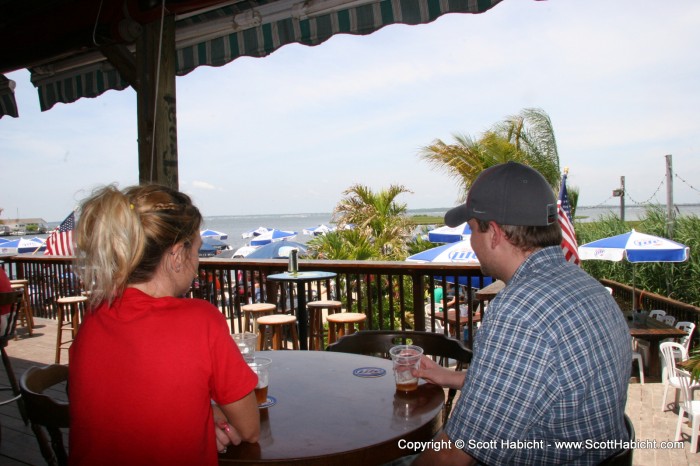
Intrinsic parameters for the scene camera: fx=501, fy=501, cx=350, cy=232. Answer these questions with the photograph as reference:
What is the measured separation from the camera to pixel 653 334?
305 inches

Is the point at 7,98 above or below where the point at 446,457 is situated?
above

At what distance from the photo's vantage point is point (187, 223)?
4.14 ft

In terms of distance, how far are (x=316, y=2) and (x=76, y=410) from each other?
2.46 meters

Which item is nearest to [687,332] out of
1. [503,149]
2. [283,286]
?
[283,286]

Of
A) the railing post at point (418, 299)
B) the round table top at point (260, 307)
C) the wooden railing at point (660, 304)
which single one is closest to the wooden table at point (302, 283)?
the railing post at point (418, 299)

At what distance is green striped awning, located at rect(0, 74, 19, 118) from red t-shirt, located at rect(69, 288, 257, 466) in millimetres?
4343

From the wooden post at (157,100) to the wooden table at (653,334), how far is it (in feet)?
25.2

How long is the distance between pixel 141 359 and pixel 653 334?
8518 mm

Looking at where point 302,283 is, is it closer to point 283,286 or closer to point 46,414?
point 283,286


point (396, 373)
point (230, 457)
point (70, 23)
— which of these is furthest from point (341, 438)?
point (70, 23)

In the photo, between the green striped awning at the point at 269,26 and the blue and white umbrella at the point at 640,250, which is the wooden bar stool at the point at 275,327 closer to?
the green striped awning at the point at 269,26

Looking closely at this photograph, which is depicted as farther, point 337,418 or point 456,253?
point 456,253

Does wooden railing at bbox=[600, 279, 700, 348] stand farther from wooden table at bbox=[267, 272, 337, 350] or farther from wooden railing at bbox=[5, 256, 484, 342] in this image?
wooden table at bbox=[267, 272, 337, 350]

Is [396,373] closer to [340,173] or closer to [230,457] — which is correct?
[230,457]
